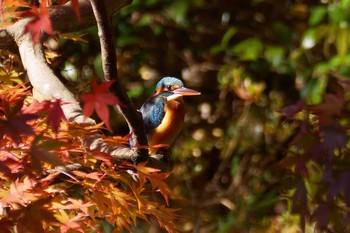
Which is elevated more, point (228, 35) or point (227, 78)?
point (228, 35)

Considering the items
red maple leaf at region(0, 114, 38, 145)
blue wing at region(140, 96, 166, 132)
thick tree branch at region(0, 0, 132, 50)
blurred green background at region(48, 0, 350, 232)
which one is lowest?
blurred green background at region(48, 0, 350, 232)

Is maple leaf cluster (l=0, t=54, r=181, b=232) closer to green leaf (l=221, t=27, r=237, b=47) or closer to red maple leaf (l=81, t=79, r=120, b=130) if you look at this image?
red maple leaf (l=81, t=79, r=120, b=130)

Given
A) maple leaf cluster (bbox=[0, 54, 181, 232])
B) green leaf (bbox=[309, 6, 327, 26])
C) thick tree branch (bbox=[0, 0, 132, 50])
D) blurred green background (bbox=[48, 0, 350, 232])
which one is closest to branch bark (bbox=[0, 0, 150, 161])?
thick tree branch (bbox=[0, 0, 132, 50])

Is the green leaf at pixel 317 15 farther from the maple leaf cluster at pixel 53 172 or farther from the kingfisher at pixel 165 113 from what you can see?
the maple leaf cluster at pixel 53 172

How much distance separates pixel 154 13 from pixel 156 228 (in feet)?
3.28

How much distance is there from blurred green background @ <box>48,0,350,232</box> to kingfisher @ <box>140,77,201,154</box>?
3.14ft

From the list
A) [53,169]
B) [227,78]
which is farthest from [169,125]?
[227,78]

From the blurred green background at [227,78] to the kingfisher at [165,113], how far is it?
96 centimetres

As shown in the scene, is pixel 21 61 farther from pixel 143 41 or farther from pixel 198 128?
pixel 198 128

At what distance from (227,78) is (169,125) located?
1.26 meters

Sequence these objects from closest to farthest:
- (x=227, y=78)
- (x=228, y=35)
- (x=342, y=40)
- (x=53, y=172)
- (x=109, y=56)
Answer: (x=109, y=56) → (x=53, y=172) → (x=342, y=40) → (x=228, y=35) → (x=227, y=78)

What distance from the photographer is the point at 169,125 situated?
2.15m

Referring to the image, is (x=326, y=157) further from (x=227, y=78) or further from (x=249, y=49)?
(x=227, y=78)

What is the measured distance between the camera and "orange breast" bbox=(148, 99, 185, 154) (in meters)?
2.14
